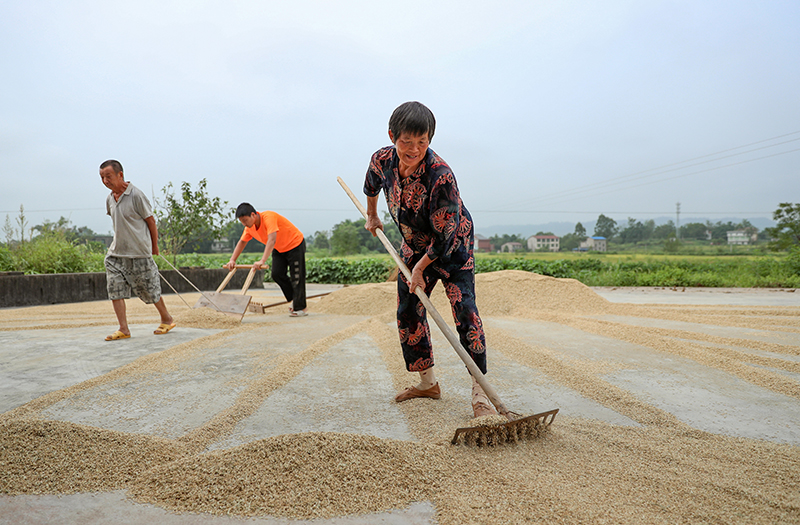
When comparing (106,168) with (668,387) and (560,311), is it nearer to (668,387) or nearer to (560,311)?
(668,387)

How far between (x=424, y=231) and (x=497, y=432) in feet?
2.86

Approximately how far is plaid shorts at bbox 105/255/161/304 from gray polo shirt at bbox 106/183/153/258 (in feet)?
0.22

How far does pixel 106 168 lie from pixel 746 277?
40.7 ft

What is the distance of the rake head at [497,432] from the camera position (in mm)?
1643

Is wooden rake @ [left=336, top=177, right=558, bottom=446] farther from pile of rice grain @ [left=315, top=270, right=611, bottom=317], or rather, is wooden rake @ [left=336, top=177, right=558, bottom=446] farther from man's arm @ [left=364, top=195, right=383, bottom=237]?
pile of rice grain @ [left=315, top=270, right=611, bottom=317]

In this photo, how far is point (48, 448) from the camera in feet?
5.06

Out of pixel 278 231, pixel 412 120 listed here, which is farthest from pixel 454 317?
pixel 278 231

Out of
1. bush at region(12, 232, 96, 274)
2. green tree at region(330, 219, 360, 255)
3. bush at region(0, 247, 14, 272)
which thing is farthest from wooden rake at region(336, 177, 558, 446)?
green tree at region(330, 219, 360, 255)

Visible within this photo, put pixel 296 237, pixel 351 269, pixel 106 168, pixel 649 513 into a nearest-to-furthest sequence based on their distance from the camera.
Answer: pixel 649 513, pixel 106 168, pixel 296 237, pixel 351 269

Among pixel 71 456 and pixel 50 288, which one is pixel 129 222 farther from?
pixel 50 288

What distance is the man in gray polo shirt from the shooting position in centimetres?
374

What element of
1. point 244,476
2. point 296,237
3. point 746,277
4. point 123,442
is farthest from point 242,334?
point 746,277

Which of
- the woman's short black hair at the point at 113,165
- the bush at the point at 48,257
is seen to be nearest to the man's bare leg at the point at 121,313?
the woman's short black hair at the point at 113,165

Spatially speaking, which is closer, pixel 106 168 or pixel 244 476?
pixel 244 476
